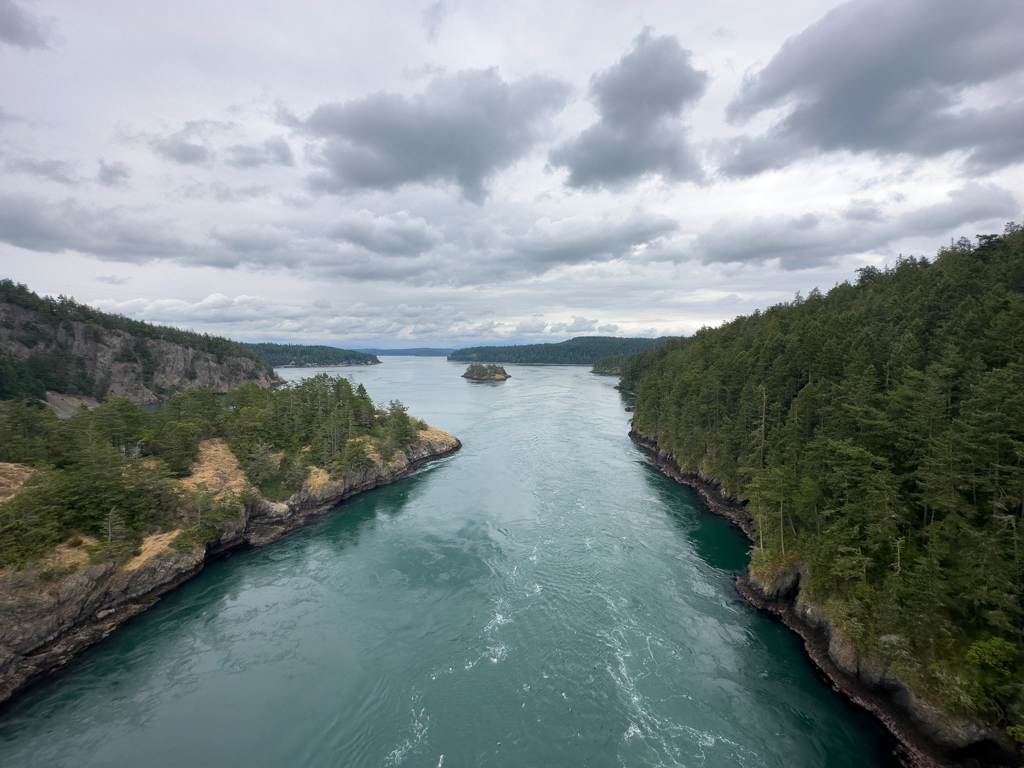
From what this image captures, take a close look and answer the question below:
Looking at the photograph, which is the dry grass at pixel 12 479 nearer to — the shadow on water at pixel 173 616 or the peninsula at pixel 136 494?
the peninsula at pixel 136 494

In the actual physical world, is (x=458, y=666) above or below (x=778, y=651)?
above

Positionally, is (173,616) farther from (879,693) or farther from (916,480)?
(916,480)

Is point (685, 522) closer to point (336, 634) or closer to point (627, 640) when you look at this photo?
point (627, 640)

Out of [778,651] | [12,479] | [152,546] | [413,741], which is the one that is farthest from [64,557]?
[778,651]

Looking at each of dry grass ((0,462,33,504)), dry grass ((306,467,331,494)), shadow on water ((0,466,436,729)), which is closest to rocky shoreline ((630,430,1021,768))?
shadow on water ((0,466,436,729))

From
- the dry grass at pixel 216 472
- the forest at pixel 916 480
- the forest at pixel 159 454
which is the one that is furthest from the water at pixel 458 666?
the dry grass at pixel 216 472

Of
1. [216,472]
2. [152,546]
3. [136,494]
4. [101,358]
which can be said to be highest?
[101,358]
